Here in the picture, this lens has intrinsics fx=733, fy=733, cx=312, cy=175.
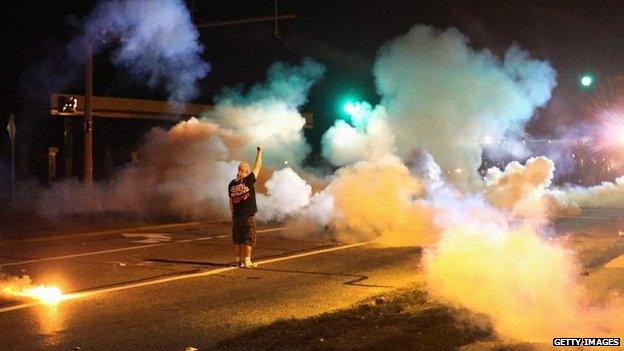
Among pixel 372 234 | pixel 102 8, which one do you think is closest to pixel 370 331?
pixel 372 234

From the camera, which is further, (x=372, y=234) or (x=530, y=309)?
(x=372, y=234)

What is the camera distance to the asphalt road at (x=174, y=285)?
282 inches

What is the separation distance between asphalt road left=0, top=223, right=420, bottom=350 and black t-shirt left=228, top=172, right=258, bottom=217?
0.90m

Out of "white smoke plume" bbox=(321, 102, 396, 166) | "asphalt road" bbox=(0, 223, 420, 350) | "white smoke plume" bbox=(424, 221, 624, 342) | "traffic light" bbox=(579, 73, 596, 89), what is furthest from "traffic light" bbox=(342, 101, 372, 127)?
"white smoke plume" bbox=(424, 221, 624, 342)

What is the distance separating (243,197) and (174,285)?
1.76 metres

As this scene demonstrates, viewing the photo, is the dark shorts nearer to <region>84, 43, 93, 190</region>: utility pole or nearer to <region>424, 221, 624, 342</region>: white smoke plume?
<region>424, 221, 624, 342</region>: white smoke plume

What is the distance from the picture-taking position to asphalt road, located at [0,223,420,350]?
23.5 feet

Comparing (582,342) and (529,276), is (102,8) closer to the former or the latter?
(529,276)

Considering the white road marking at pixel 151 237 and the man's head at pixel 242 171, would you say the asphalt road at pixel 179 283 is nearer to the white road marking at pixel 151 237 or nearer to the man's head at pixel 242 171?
the white road marking at pixel 151 237

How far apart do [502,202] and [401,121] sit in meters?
3.70

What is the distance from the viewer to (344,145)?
21547mm

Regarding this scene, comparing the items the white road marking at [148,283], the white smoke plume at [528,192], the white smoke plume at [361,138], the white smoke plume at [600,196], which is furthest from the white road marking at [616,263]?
the white smoke plume at [600,196]

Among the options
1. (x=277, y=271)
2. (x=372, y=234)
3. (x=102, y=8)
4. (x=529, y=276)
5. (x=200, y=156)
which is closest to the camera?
(x=529, y=276)

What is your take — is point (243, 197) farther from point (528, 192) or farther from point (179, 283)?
point (528, 192)
